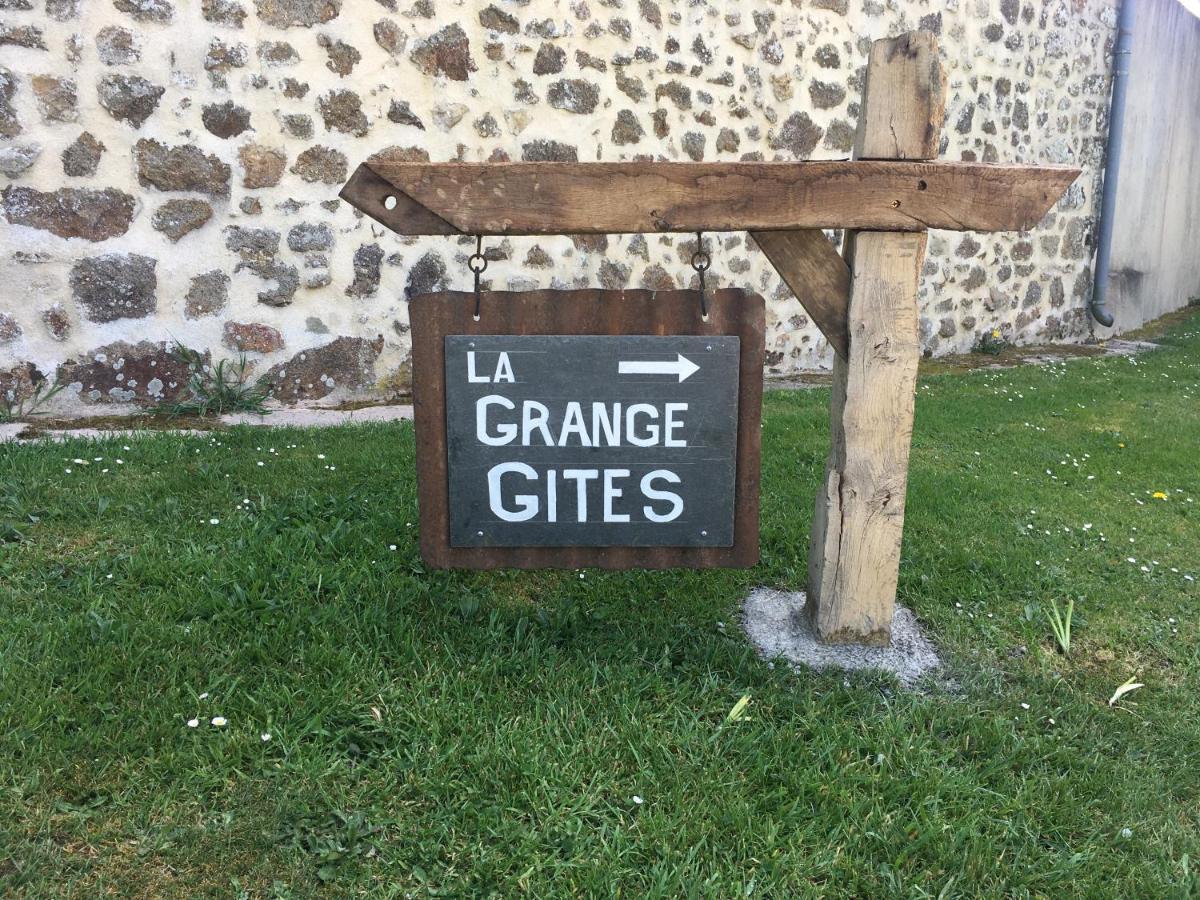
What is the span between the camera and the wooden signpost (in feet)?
7.62

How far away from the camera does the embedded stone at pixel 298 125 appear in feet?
15.3

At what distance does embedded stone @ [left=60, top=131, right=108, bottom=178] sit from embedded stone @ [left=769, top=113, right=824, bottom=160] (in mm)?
3979

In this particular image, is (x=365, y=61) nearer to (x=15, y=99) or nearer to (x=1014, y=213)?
(x=15, y=99)

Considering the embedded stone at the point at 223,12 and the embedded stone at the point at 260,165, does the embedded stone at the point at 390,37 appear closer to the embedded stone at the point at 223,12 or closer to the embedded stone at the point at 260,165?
the embedded stone at the point at 223,12

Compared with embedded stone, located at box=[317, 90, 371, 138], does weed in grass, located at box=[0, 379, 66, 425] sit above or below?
below

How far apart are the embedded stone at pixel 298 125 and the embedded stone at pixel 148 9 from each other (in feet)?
2.12

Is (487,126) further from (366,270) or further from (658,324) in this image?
(658,324)

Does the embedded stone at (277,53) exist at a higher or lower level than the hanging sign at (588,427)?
higher

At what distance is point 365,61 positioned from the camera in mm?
4773

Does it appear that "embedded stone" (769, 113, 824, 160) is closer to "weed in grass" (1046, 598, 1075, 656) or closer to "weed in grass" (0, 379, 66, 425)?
"weed in grass" (1046, 598, 1075, 656)

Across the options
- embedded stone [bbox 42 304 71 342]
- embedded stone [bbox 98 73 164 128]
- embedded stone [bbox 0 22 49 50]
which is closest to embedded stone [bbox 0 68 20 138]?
embedded stone [bbox 0 22 49 50]

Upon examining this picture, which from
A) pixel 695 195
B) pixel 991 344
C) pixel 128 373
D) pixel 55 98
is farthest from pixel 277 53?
pixel 991 344

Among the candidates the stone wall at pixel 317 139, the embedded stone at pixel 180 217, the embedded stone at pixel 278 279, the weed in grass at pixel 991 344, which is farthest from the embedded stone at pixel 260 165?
the weed in grass at pixel 991 344

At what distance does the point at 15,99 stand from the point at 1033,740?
4.60m
